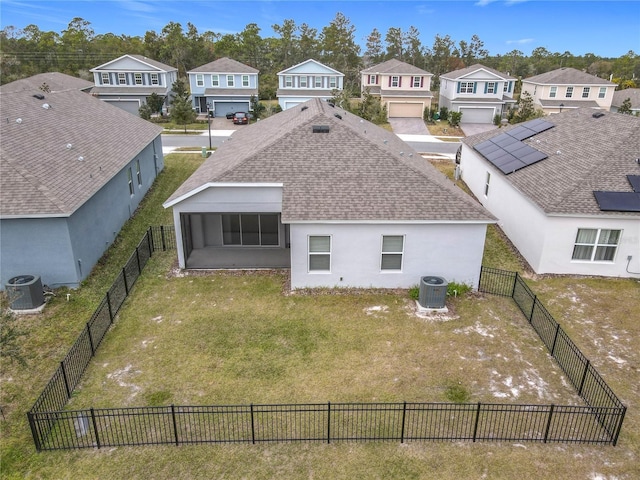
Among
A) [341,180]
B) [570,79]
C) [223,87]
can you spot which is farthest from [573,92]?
[341,180]

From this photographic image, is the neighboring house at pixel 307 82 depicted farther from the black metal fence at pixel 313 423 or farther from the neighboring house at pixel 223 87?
the black metal fence at pixel 313 423

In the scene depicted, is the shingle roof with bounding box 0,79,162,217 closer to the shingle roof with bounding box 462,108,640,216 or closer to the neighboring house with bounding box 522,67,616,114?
the shingle roof with bounding box 462,108,640,216

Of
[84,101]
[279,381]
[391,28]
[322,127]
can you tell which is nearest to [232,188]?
[322,127]

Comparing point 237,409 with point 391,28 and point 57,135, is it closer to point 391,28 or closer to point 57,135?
point 57,135

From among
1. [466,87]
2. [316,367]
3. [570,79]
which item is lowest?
[316,367]

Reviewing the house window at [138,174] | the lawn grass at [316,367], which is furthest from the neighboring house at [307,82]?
the lawn grass at [316,367]

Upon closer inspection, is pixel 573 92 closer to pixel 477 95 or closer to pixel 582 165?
pixel 477 95

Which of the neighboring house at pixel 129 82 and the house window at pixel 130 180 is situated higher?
the neighboring house at pixel 129 82
